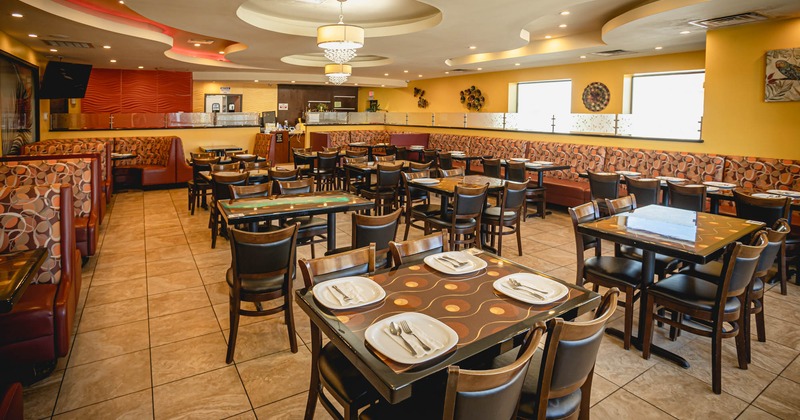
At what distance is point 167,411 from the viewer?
2467 mm

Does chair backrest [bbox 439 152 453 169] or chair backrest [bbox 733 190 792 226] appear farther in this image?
chair backrest [bbox 439 152 453 169]

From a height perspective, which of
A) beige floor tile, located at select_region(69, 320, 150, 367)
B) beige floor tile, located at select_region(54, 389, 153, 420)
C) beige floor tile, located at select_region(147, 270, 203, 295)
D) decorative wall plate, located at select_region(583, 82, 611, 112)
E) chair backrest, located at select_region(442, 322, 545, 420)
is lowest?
beige floor tile, located at select_region(54, 389, 153, 420)

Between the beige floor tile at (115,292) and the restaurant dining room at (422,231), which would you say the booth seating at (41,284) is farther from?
the beige floor tile at (115,292)

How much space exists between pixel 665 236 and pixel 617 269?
0.44 m

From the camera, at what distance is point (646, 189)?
5418 millimetres

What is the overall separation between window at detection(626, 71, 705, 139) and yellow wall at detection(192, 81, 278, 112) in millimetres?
11531

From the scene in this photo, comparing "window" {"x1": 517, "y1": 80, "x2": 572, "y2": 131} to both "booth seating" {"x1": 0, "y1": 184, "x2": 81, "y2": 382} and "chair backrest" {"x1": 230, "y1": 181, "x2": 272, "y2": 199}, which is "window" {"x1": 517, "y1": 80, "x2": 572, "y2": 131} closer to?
"chair backrest" {"x1": 230, "y1": 181, "x2": 272, "y2": 199}

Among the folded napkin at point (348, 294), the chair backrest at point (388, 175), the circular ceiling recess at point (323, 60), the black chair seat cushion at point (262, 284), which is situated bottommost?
the black chair seat cushion at point (262, 284)

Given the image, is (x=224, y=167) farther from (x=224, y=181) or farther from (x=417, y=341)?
(x=417, y=341)

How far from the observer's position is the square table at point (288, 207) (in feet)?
11.3

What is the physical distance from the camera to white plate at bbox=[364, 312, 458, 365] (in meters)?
1.48

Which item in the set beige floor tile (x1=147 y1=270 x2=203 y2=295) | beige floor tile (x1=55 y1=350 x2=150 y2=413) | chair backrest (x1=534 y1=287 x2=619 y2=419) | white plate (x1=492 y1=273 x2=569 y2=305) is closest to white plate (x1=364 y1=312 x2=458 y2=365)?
chair backrest (x1=534 y1=287 x2=619 y2=419)

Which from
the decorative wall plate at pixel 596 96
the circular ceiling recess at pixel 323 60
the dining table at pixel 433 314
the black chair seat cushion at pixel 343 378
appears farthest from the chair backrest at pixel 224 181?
the decorative wall plate at pixel 596 96

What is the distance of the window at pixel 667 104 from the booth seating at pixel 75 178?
26.7ft
